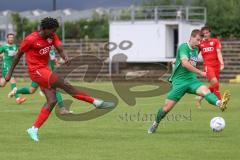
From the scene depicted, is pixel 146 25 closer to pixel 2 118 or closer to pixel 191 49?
pixel 2 118

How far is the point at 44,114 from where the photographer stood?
13.8 m

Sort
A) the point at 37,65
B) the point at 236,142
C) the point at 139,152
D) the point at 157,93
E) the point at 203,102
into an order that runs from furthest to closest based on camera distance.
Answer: the point at 157,93, the point at 203,102, the point at 37,65, the point at 236,142, the point at 139,152

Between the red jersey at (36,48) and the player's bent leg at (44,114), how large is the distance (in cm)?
54

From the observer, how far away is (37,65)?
1424 cm

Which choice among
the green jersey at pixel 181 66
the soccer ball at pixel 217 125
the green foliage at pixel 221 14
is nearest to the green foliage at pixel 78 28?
the green foliage at pixel 221 14

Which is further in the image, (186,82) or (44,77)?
(186,82)

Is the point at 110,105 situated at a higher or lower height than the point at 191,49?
lower

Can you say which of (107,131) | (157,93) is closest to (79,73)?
(157,93)

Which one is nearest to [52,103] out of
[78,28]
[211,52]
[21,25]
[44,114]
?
[44,114]

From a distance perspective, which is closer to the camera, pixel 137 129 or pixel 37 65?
pixel 37 65

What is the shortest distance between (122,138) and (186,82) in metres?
1.81

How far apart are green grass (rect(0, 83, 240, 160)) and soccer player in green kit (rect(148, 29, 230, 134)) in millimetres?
567

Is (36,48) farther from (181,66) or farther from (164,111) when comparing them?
(181,66)

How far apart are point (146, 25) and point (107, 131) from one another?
33.7 meters
